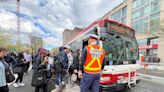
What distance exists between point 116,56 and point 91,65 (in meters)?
2.35

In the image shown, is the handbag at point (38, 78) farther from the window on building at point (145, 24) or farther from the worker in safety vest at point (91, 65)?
the window on building at point (145, 24)

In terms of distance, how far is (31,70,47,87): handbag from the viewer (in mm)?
5168

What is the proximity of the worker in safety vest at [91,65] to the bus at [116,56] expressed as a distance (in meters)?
1.52

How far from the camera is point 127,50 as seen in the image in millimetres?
6543

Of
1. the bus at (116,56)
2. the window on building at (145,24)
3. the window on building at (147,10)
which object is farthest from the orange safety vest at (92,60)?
the window on building at (147,10)

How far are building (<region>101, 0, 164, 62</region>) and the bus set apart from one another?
944 inches

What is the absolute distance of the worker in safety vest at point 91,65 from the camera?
3910 millimetres

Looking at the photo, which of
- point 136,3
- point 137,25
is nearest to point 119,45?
point 137,25

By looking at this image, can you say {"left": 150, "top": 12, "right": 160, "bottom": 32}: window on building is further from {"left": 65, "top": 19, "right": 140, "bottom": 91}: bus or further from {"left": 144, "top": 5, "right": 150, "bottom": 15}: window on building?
{"left": 65, "top": 19, "right": 140, "bottom": 91}: bus

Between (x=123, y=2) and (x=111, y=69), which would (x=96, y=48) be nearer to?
(x=111, y=69)

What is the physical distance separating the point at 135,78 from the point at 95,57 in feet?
11.5

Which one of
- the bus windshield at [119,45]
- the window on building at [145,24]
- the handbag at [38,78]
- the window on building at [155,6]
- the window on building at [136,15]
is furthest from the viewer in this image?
the window on building at [136,15]

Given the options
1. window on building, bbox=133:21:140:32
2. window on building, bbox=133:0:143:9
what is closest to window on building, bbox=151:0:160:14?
window on building, bbox=133:0:143:9

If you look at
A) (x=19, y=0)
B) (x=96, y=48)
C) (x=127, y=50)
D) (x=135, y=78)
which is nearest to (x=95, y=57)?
(x=96, y=48)
